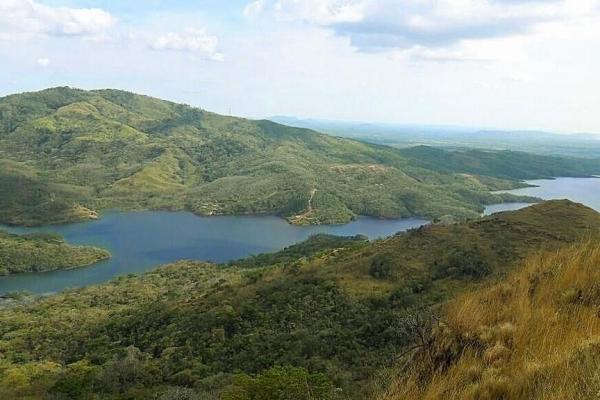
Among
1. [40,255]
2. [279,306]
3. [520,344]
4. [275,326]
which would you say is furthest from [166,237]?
[520,344]

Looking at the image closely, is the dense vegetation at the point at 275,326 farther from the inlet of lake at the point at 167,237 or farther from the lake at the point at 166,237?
the lake at the point at 166,237

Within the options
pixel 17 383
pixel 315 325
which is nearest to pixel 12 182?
pixel 17 383

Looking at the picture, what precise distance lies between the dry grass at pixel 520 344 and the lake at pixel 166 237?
11205 cm

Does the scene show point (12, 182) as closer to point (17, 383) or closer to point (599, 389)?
point (17, 383)

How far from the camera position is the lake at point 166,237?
11319 centimetres

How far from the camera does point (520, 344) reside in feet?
17.0

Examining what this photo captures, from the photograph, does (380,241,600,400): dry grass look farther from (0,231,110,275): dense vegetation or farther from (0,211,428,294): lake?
(0,231,110,275): dense vegetation

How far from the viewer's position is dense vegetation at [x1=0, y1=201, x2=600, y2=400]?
3328cm

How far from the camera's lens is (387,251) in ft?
193

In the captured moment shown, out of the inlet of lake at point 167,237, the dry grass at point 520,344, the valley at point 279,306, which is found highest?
the dry grass at point 520,344

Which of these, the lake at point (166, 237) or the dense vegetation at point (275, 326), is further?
the lake at point (166, 237)

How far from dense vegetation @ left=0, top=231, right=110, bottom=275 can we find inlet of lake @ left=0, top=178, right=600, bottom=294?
7.02ft

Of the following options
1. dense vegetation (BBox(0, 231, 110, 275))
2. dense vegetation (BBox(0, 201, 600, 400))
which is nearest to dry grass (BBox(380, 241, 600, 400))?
dense vegetation (BBox(0, 201, 600, 400))

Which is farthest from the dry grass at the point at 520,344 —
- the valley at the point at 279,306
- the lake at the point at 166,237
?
the lake at the point at 166,237
